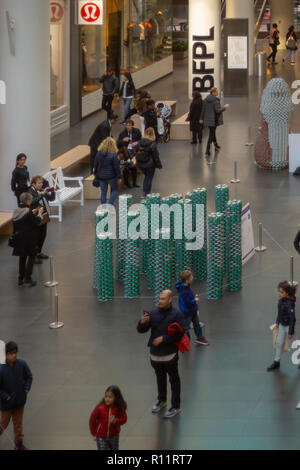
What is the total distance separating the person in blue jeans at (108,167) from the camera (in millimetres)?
18844

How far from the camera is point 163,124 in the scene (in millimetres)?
27328

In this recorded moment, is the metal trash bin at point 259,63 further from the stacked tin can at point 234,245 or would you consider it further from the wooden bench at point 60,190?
the stacked tin can at point 234,245

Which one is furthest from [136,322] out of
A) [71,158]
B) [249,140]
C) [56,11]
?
[56,11]

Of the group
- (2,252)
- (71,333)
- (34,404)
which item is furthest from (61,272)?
(34,404)

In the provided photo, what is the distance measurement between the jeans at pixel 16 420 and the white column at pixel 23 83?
31.9ft

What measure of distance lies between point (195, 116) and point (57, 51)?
520cm

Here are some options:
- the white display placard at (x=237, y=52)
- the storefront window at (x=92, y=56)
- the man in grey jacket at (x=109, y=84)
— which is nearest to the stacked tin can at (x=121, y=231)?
the man in grey jacket at (x=109, y=84)

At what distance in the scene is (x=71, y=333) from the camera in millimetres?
13477

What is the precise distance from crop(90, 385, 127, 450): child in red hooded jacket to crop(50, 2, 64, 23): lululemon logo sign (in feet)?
70.5

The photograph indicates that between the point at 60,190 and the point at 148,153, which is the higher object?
the point at 148,153

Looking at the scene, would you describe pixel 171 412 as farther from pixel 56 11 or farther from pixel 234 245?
pixel 56 11

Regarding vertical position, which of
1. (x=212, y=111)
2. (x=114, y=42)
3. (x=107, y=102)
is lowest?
(x=107, y=102)
